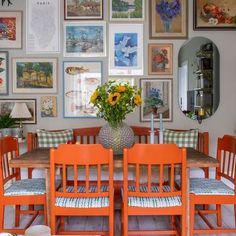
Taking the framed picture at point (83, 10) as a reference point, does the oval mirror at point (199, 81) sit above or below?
Result: below

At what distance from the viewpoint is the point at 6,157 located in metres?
2.60

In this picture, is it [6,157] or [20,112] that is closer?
[6,157]

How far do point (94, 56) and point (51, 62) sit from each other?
530mm

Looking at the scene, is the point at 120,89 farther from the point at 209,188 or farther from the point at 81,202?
the point at 209,188

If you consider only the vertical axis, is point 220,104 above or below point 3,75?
below

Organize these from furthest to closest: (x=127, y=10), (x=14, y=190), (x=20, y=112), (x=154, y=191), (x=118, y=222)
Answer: (x=127, y=10)
(x=20, y=112)
(x=118, y=222)
(x=14, y=190)
(x=154, y=191)

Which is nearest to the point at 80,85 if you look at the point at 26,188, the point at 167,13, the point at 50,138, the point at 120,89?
the point at 50,138

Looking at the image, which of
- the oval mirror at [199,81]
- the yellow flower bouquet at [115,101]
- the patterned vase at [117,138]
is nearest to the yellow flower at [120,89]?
the yellow flower bouquet at [115,101]

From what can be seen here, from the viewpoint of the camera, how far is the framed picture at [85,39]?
387 cm

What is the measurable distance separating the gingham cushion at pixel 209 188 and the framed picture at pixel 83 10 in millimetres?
2308

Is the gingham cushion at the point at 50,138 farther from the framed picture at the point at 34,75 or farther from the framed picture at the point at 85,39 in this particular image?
the framed picture at the point at 85,39

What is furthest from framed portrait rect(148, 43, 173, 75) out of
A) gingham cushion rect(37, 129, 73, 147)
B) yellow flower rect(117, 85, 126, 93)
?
yellow flower rect(117, 85, 126, 93)

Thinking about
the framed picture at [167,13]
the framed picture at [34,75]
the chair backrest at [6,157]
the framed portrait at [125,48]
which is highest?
the framed picture at [167,13]

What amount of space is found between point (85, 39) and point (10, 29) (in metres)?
0.92
